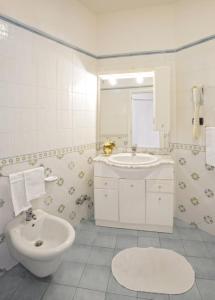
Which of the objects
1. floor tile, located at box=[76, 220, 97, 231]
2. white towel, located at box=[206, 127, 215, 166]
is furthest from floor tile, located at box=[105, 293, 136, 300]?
white towel, located at box=[206, 127, 215, 166]

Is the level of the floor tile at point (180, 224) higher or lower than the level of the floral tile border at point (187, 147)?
lower

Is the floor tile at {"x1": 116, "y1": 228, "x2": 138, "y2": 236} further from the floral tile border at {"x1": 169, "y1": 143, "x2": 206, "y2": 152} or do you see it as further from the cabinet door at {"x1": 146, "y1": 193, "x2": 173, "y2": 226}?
the floral tile border at {"x1": 169, "y1": 143, "x2": 206, "y2": 152}

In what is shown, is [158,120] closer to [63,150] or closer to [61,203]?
[63,150]

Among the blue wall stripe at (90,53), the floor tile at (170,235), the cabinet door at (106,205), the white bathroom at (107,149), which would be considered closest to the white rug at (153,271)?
the white bathroom at (107,149)

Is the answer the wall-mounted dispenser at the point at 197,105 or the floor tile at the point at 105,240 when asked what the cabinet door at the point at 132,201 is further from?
the wall-mounted dispenser at the point at 197,105

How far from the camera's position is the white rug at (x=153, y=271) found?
151 centimetres

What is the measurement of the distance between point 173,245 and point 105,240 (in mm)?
675

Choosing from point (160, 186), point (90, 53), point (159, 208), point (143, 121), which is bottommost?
point (159, 208)

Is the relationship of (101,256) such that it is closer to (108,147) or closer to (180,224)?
(180,224)

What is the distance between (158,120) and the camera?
94.4 inches

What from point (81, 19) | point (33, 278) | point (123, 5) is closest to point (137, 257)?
point (33, 278)

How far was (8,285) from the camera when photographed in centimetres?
153

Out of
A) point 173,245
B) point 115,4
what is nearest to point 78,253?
point 173,245

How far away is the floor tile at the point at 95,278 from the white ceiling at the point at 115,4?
270 cm
